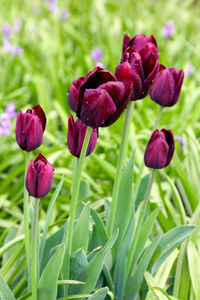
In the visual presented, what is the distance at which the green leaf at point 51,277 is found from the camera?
3.26 ft

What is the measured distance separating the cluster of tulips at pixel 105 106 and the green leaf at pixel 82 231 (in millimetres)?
63

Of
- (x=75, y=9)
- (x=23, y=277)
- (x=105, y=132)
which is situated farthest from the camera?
(x=75, y=9)

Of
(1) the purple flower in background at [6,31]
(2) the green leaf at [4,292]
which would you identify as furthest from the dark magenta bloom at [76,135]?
(1) the purple flower in background at [6,31]

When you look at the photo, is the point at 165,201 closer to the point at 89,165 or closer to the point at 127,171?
the point at 127,171

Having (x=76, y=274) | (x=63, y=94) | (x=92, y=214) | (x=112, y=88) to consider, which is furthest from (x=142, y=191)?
(x=63, y=94)

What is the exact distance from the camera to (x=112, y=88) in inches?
32.2

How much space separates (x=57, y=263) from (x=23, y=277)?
485 millimetres

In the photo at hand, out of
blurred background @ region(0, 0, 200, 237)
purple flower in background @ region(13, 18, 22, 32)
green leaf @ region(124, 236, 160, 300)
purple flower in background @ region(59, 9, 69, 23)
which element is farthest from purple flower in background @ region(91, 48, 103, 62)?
green leaf @ region(124, 236, 160, 300)

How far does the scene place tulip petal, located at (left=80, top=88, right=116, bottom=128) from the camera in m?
0.81

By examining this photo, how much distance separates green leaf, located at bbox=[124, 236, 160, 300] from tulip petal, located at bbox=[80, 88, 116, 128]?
1.62 ft

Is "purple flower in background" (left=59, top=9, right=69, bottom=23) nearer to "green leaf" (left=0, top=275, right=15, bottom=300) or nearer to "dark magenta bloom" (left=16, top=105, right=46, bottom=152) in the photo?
"dark magenta bloom" (left=16, top=105, right=46, bottom=152)

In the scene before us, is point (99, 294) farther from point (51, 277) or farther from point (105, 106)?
point (105, 106)

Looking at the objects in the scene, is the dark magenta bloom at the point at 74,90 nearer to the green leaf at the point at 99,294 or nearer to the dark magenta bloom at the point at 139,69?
the dark magenta bloom at the point at 139,69

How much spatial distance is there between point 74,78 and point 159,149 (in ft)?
6.09
